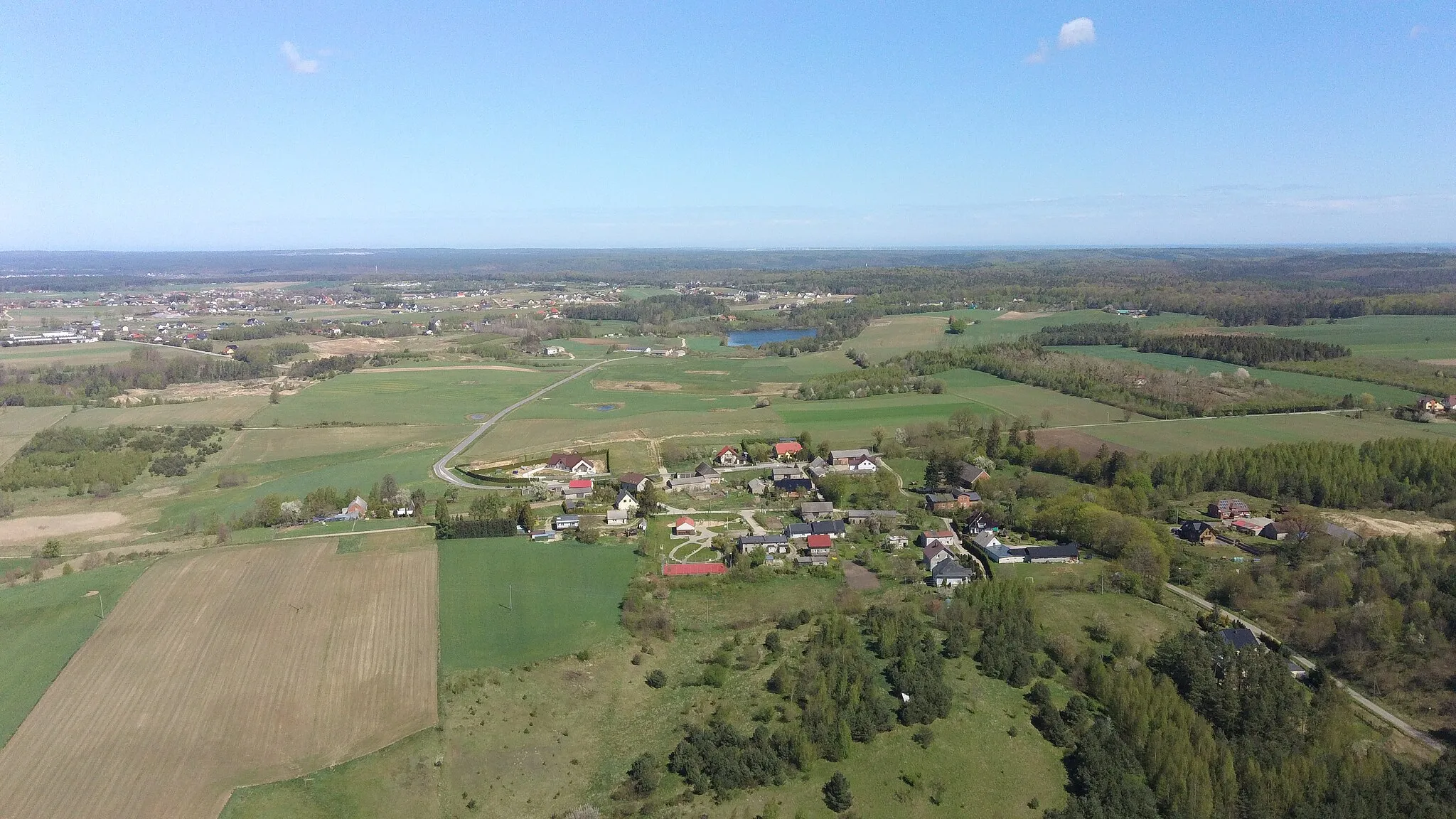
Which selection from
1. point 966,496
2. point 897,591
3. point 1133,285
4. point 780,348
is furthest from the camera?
point 1133,285

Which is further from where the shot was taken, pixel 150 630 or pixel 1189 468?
pixel 1189 468

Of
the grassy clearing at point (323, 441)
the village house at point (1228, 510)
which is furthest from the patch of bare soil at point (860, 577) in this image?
the grassy clearing at point (323, 441)

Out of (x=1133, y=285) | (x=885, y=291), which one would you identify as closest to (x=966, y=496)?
(x=885, y=291)

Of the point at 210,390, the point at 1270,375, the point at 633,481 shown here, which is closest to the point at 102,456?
the point at 210,390

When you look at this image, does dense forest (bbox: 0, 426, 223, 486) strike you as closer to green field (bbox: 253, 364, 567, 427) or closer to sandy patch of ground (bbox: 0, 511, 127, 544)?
sandy patch of ground (bbox: 0, 511, 127, 544)

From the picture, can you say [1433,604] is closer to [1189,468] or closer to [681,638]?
[1189,468]

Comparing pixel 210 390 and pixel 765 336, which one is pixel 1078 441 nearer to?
pixel 765 336
